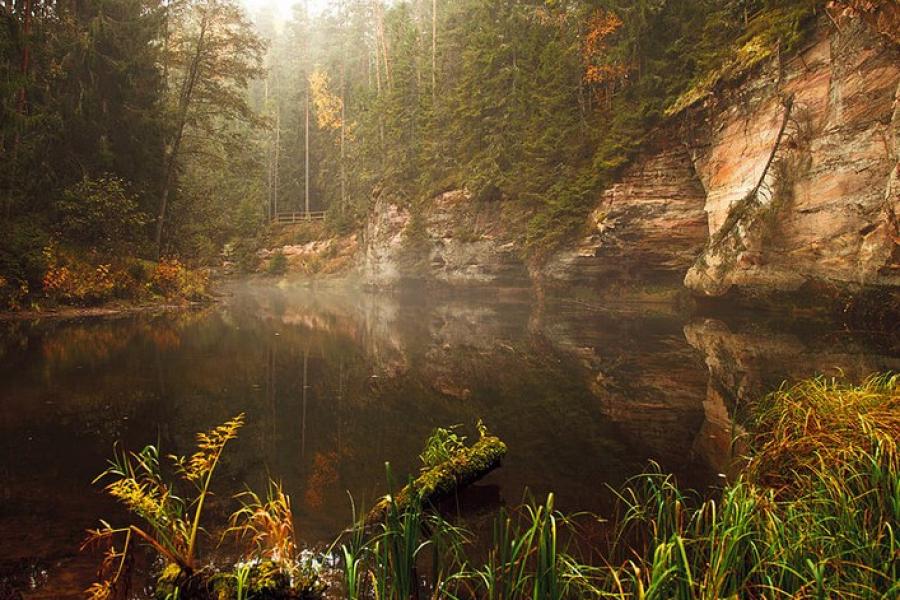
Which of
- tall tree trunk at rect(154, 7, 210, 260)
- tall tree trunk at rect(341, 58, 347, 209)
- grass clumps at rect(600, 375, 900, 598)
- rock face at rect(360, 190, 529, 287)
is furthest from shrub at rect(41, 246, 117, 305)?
tall tree trunk at rect(341, 58, 347, 209)

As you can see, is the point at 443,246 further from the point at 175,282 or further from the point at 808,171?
the point at 808,171

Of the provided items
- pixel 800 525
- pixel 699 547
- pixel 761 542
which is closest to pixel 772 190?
pixel 800 525

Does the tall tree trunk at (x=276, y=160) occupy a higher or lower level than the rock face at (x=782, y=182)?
higher

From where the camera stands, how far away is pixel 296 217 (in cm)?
4469

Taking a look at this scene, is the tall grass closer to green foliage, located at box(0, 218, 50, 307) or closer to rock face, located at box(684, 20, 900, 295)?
rock face, located at box(684, 20, 900, 295)

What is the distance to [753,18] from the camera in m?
16.1

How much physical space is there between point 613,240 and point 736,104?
263 inches

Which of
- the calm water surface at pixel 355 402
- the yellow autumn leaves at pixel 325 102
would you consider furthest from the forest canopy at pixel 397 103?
the yellow autumn leaves at pixel 325 102

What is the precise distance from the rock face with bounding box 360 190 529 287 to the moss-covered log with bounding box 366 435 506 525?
2205 centimetres

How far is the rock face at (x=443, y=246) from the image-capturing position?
27.2 m

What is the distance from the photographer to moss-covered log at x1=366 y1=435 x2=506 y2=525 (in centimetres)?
371

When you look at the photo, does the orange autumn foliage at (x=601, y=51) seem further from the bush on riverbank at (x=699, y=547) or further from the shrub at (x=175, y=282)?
the shrub at (x=175, y=282)

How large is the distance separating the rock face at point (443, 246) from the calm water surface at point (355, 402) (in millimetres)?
12834

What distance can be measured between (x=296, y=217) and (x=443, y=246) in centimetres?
Result: 2103
